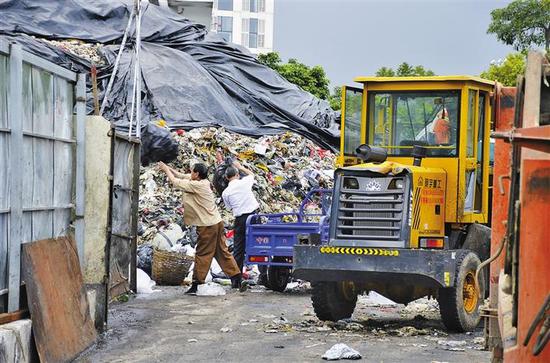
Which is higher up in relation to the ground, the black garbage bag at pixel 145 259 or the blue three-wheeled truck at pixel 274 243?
the blue three-wheeled truck at pixel 274 243

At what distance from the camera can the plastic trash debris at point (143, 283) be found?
14.3 metres

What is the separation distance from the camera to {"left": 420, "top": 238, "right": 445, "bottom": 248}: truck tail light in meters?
11.2

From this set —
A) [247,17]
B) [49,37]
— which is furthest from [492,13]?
[247,17]

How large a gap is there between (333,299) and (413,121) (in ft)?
7.63

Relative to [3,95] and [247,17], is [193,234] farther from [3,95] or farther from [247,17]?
[247,17]

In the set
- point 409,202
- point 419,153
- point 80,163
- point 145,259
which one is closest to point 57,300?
point 80,163

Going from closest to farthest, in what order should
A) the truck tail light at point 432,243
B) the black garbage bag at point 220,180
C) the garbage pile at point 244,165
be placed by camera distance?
the truck tail light at point 432,243
the garbage pile at point 244,165
the black garbage bag at point 220,180

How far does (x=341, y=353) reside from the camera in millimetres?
9078

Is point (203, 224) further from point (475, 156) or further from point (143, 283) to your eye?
point (475, 156)

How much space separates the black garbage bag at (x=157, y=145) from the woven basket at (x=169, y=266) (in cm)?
467

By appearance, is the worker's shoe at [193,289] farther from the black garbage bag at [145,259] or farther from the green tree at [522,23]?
the green tree at [522,23]

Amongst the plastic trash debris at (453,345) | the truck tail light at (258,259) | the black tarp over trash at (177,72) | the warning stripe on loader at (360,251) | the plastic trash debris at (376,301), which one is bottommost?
the plastic trash debris at (376,301)

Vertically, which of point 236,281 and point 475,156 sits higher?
point 475,156

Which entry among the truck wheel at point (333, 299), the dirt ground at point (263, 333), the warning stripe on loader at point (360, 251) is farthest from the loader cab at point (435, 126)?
the dirt ground at point (263, 333)
